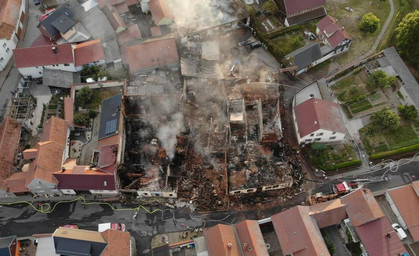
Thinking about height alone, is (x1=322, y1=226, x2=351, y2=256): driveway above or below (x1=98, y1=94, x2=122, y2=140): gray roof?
below

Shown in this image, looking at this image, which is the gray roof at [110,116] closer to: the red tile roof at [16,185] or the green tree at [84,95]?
the green tree at [84,95]

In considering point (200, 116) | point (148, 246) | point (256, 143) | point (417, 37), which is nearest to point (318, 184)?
point (256, 143)

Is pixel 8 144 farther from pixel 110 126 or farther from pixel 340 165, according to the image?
pixel 340 165

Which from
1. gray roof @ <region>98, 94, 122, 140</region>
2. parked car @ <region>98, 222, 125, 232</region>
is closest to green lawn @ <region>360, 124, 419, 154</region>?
gray roof @ <region>98, 94, 122, 140</region>

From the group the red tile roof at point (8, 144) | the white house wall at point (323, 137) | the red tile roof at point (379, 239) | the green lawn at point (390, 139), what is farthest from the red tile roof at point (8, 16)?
the red tile roof at point (379, 239)

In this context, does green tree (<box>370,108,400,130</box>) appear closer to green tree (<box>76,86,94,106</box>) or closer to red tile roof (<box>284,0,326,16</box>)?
red tile roof (<box>284,0,326,16</box>)

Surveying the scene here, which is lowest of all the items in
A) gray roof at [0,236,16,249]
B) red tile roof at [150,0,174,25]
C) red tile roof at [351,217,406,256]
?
red tile roof at [351,217,406,256]

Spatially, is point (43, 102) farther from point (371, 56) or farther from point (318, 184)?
point (371, 56)
